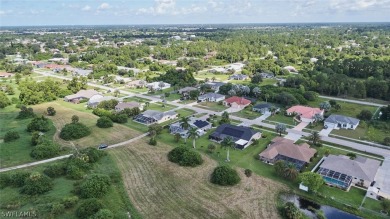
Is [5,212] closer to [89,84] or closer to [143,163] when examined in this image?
[143,163]

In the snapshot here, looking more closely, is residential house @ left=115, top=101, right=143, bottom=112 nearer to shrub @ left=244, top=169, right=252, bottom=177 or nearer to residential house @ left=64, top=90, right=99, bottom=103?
residential house @ left=64, top=90, right=99, bottom=103

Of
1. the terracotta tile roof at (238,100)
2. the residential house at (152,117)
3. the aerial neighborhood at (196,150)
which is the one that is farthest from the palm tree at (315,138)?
the residential house at (152,117)

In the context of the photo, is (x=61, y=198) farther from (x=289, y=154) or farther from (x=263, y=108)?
(x=263, y=108)

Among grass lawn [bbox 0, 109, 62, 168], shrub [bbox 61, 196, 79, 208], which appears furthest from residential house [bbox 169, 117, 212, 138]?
shrub [bbox 61, 196, 79, 208]

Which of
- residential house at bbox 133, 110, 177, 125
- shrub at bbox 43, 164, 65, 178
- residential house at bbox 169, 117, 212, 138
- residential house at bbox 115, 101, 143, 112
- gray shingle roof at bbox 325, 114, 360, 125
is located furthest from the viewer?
residential house at bbox 115, 101, 143, 112

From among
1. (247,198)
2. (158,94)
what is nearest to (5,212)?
(247,198)

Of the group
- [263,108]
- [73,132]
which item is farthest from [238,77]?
[73,132]

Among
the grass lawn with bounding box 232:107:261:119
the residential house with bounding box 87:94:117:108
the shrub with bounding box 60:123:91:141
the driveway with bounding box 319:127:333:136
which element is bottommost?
the grass lawn with bounding box 232:107:261:119
